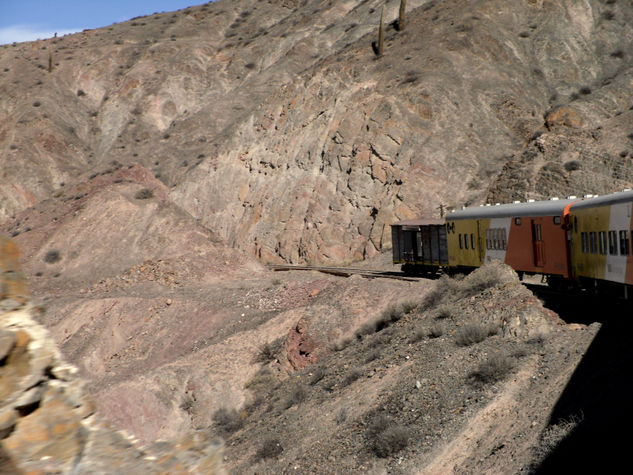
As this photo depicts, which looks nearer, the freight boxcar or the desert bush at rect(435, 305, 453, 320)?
the desert bush at rect(435, 305, 453, 320)

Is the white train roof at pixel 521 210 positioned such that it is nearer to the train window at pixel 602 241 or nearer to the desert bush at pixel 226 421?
the train window at pixel 602 241

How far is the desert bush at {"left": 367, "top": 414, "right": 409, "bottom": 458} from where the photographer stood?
13.8m

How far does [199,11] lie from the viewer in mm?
104188

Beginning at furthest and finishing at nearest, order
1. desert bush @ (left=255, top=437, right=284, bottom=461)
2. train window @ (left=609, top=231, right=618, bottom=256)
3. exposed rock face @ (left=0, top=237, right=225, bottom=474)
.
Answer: train window @ (left=609, top=231, right=618, bottom=256), desert bush @ (left=255, top=437, right=284, bottom=461), exposed rock face @ (left=0, top=237, right=225, bottom=474)

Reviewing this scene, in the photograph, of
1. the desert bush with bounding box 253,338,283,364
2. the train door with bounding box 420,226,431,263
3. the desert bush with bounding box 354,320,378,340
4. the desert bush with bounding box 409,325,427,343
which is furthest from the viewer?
the train door with bounding box 420,226,431,263

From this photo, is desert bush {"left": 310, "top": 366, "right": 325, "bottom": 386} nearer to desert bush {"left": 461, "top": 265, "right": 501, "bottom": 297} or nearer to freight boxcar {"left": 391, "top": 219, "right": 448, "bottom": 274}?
desert bush {"left": 461, "top": 265, "right": 501, "bottom": 297}

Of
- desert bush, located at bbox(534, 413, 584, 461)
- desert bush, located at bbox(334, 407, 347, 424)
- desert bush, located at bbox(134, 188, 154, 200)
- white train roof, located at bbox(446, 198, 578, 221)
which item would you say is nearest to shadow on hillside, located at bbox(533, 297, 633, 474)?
desert bush, located at bbox(534, 413, 584, 461)

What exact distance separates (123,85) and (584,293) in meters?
75.5

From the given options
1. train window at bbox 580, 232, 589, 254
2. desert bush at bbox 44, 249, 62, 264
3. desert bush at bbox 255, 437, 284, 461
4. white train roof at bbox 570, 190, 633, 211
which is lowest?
desert bush at bbox 255, 437, 284, 461

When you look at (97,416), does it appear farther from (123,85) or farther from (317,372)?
(123,85)

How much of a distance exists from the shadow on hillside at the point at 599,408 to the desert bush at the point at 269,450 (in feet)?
23.3

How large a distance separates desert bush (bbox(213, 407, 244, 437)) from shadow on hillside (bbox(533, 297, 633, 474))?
11.6 m

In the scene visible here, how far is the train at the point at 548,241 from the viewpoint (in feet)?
58.5

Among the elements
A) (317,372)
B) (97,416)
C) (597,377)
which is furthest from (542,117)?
(97,416)
